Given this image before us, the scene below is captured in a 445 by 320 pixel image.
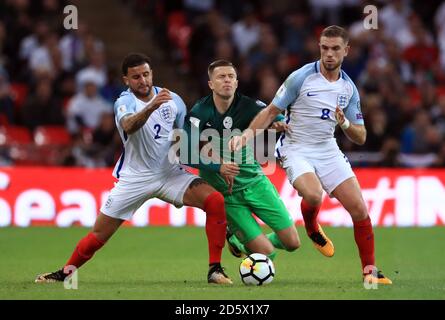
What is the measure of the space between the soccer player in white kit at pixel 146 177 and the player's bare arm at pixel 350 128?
106 cm

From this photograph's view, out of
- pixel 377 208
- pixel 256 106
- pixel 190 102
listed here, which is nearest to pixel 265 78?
pixel 190 102

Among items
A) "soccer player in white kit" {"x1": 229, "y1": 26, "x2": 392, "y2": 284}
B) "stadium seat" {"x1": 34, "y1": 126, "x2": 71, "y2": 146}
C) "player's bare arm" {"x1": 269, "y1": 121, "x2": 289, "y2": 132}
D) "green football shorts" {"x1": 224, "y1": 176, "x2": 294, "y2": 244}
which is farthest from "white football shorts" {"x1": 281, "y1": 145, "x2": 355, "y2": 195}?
"stadium seat" {"x1": 34, "y1": 126, "x2": 71, "y2": 146}

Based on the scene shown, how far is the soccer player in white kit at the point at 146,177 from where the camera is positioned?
9.90m

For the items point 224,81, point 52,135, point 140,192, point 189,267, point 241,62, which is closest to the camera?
point 140,192

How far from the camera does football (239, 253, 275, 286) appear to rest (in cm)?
973

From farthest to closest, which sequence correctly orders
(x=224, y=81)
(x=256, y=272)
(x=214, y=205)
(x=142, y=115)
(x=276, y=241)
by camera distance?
(x=276, y=241), (x=224, y=81), (x=214, y=205), (x=256, y=272), (x=142, y=115)

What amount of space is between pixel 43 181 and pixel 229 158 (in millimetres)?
6770

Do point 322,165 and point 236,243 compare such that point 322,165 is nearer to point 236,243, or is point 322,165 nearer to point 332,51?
point 332,51

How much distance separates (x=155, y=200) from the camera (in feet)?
55.2

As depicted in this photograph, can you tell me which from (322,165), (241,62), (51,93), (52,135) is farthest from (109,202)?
(241,62)

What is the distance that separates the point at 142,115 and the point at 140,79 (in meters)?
0.57

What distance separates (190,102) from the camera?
20.5 m

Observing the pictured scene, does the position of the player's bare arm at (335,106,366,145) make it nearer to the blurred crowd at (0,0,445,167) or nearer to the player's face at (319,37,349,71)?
the player's face at (319,37,349,71)

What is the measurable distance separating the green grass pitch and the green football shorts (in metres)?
0.51
